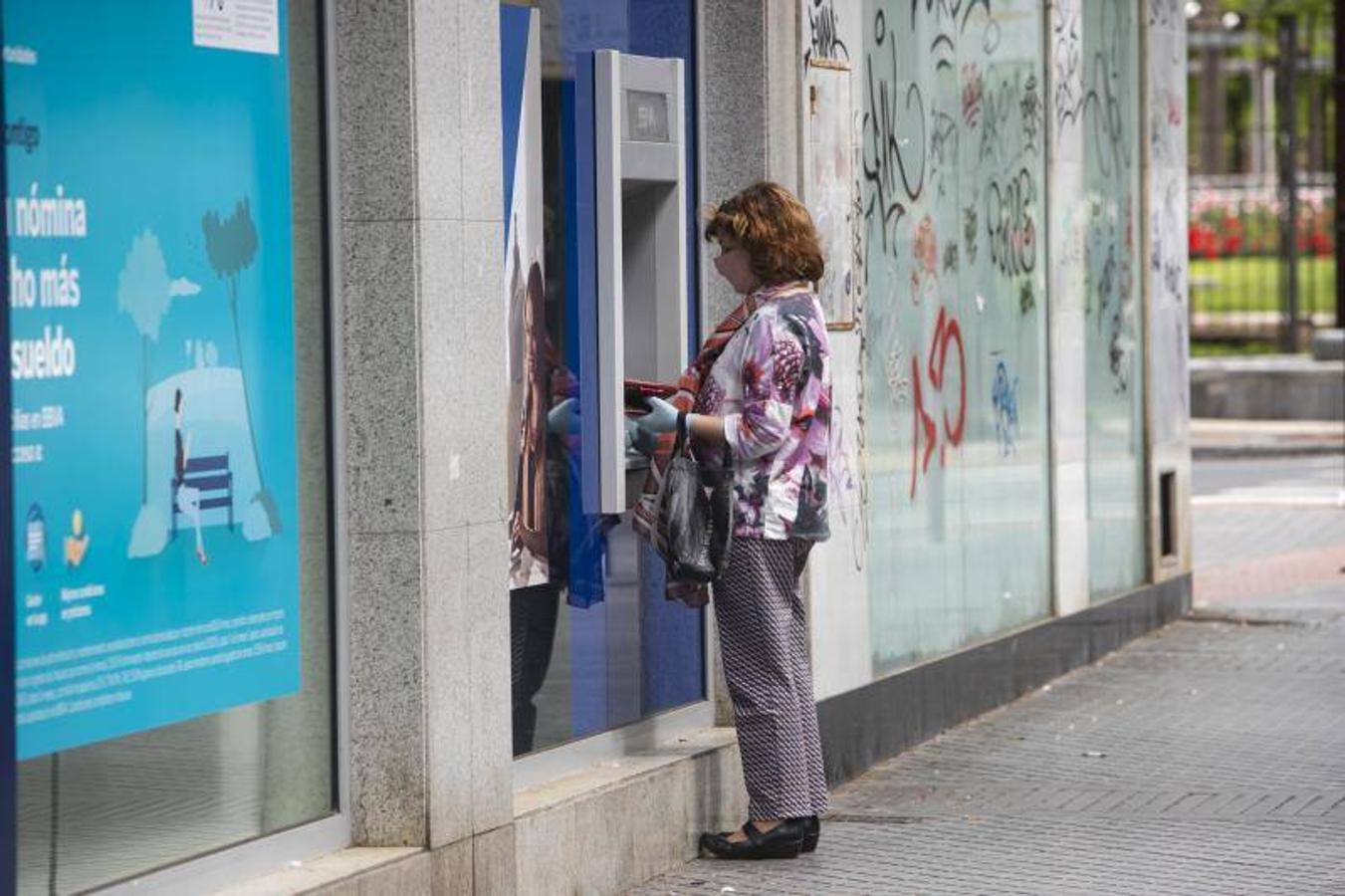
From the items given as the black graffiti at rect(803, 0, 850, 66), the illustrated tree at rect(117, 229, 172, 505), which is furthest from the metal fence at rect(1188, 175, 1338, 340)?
the illustrated tree at rect(117, 229, 172, 505)

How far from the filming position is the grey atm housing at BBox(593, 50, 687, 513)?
689cm

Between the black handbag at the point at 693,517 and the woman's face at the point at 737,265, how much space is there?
45cm

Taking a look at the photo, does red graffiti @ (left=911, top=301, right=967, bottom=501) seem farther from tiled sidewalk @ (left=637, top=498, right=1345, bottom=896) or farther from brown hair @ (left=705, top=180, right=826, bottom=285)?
brown hair @ (left=705, top=180, right=826, bottom=285)

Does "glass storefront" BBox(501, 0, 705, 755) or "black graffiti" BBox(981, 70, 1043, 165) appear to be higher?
"black graffiti" BBox(981, 70, 1043, 165)

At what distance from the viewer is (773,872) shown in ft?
23.6

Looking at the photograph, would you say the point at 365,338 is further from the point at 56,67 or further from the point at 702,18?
the point at 702,18

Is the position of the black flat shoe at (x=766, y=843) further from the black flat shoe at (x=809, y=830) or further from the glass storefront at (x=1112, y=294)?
the glass storefront at (x=1112, y=294)

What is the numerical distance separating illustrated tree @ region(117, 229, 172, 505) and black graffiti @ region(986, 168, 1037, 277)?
5451 millimetres

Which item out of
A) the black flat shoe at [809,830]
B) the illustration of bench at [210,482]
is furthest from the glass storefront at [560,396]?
the illustration of bench at [210,482]

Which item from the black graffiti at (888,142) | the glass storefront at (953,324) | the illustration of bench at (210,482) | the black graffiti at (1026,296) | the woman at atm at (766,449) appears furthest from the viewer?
the black graffiti at (1026,296)

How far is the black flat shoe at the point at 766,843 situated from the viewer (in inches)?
285

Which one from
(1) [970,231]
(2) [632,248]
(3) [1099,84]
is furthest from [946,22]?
(2) [632,248]

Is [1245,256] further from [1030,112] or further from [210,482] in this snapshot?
[210,482]

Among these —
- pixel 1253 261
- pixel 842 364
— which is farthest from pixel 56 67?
pixel 1253 261
